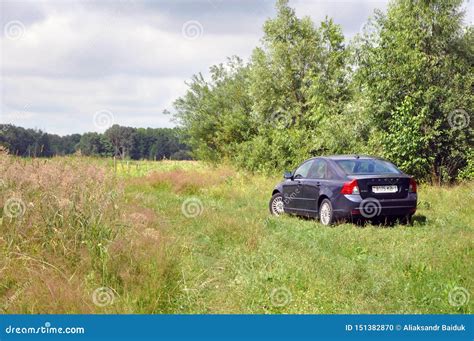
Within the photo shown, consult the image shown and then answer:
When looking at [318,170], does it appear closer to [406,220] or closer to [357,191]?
[357,191]

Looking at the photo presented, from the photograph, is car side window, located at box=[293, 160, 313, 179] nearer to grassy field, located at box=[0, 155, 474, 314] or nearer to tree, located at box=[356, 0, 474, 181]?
grassy field, located at box=[0, 155, 474, 314]

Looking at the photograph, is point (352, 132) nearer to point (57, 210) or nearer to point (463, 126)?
point (463, 126)

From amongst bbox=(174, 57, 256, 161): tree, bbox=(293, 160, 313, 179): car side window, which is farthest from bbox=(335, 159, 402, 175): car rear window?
bbox=(174, 57, 256, 161): tree

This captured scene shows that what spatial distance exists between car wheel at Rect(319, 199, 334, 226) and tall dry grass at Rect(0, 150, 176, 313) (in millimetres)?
5175

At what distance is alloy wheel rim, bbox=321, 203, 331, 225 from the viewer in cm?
1274

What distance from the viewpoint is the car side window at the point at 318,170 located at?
13.4m

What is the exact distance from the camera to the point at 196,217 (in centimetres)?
1252

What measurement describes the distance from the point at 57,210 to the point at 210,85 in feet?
115

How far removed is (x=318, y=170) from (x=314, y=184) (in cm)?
41

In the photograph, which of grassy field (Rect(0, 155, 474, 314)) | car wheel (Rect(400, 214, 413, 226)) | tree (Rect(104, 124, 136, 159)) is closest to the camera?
grassy field (Rect(0, 155, 474, 314))

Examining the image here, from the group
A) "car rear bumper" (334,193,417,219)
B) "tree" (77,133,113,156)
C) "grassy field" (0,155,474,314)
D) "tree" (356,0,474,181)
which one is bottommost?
"grassy field" (0,155,474,314)

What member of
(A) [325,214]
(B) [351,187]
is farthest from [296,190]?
(B) [351,187]
